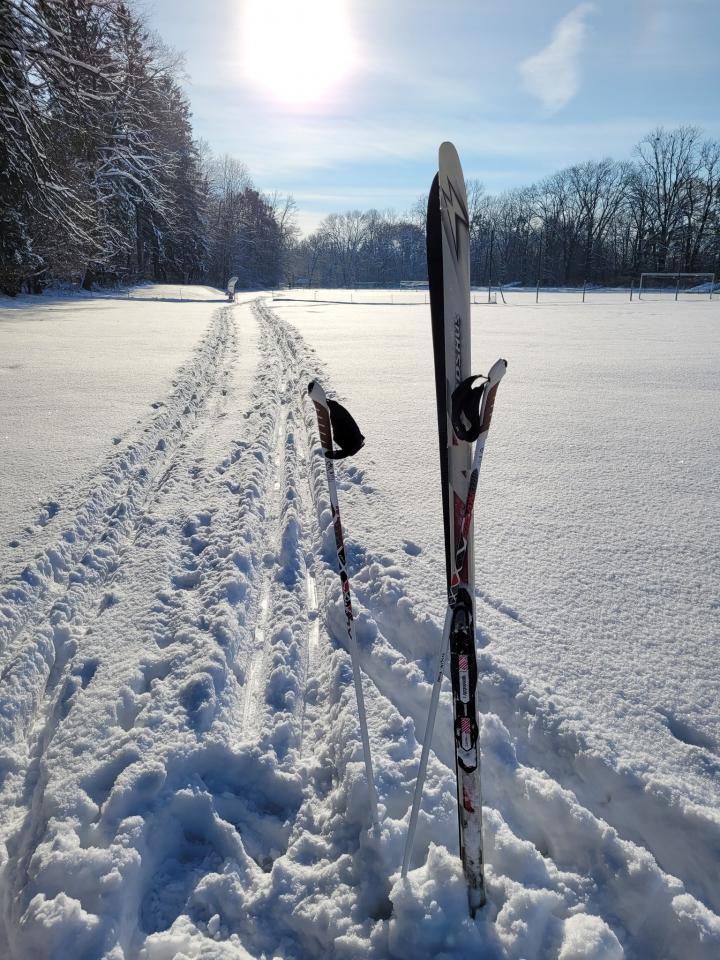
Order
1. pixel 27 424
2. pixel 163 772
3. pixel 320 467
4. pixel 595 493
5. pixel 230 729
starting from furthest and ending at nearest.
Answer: pixel 27 424 < pixel 320 467 < pixel 595 493 < pixel 230 729 < pixel 163 772

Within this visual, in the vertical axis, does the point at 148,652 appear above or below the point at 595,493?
below

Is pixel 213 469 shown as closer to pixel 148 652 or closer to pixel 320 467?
pixel 320 467

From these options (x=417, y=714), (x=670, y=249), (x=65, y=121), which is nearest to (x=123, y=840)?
(x=417, y=714)

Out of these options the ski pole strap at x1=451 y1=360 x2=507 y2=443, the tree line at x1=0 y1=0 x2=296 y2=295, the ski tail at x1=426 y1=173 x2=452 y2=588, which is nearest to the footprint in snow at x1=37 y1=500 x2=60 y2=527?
the ski tail at x1=426 y1=173 x2=452 y2=588

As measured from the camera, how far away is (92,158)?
75.6 ft

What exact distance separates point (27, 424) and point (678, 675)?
5.91m

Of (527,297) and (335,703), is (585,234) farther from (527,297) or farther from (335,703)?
(335,703)

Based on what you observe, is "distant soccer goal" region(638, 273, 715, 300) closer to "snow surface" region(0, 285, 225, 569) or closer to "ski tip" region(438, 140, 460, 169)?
"snow surface" region(0, 285, 225, 569)

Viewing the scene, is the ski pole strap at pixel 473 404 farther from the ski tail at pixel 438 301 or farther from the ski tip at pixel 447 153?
the ski tip at pixel 447 153

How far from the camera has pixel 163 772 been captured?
1.98m

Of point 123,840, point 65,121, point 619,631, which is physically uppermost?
point 65,121

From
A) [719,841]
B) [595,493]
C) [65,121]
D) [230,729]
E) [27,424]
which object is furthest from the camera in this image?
[65,121]

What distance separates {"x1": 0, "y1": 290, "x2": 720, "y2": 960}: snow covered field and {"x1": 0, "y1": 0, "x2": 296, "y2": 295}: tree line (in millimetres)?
11261

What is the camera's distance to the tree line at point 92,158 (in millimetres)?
12039
